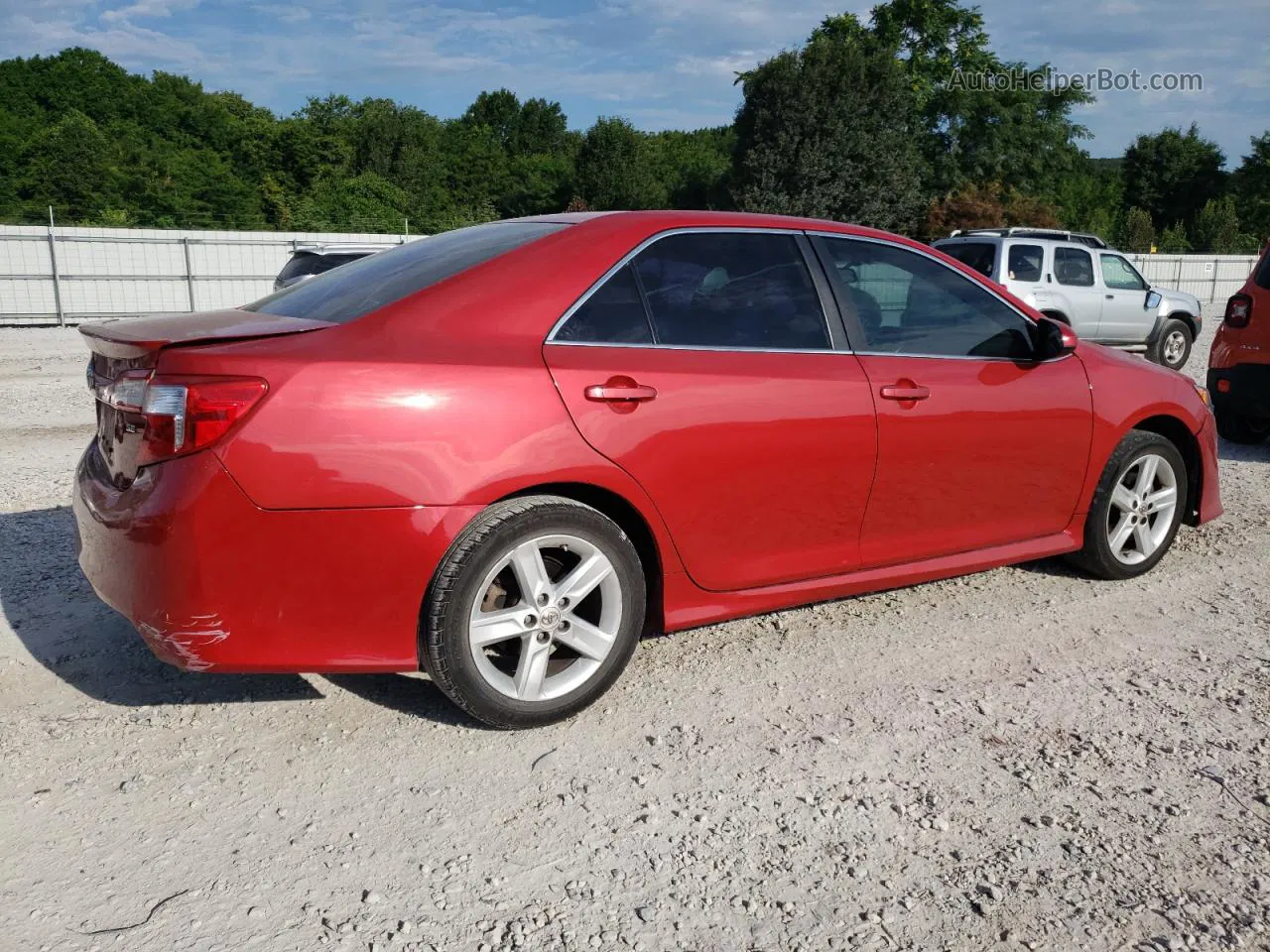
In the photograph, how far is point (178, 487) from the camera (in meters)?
2.93

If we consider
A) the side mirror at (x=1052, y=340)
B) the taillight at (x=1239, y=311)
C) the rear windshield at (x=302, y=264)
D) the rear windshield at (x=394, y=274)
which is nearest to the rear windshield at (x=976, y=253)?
the taillight at (x=1239, y=311)

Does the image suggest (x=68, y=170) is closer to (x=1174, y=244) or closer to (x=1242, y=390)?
(x=1242, y=390)

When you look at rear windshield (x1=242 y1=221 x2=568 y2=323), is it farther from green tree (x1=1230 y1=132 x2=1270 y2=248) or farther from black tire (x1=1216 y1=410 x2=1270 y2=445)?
green tree (x1=1230 y1=132 x2=1270 y2=248)

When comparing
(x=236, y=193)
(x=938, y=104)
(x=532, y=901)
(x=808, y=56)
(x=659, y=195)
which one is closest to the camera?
(x=532, y=901)

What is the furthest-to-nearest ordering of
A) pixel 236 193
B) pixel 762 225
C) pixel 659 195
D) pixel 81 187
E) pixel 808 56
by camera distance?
pixel 659 195 < pixel 808 56 < pixel 236 193 < pixel 81 187 < pixel 762 225

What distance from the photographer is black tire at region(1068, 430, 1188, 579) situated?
4.80 meters

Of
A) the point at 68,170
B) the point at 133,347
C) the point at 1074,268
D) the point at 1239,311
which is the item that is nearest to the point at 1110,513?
the point at 1239,311

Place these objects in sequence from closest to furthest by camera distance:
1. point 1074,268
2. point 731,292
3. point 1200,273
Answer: point 731,292
point 1074,268
point 1200,273

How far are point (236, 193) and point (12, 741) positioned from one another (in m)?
44.0

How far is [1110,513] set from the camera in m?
4.95

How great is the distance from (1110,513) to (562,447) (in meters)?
2.88

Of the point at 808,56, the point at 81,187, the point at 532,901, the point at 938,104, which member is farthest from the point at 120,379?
the point at 938,104

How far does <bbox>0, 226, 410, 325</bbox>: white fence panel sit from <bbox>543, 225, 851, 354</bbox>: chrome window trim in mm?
22104

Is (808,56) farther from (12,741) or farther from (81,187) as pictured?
(12,741)
